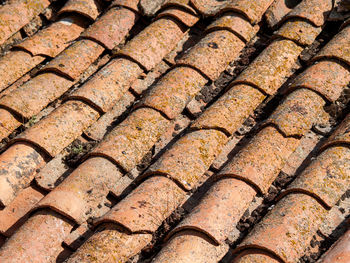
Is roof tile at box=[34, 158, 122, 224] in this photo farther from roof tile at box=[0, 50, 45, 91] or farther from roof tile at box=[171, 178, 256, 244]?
roof tile at box=[0, 50, 45, 91]

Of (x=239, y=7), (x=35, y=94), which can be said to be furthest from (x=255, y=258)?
(x=239, y=7)

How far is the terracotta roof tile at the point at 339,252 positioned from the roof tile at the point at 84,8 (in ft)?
9.64

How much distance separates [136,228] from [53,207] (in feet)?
1.68

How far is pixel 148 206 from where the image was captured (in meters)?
3.11

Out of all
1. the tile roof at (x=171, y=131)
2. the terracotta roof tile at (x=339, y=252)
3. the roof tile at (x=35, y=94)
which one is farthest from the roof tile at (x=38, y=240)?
the terracotta roof tile at (x=339, y=252)

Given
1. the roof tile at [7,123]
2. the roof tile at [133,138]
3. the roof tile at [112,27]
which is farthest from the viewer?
the roof tile at [112,27]

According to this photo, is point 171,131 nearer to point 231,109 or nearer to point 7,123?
point 231,109

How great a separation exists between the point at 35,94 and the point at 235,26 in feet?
5.41

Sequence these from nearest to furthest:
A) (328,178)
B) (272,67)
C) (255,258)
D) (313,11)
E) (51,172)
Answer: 1. (255,258)
2. (328,178)
3. (51,172)
4. (272,67)
5. (313,11)

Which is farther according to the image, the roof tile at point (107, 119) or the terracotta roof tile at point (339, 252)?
the roof tile at point (107, 119)

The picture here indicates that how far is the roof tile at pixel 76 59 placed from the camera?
420 cm

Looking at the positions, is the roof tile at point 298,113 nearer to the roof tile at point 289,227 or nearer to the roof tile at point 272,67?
the roof tile at point 272,67

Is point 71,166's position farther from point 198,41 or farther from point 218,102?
point 198,41

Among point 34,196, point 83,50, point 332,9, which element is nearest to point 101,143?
point 34,196
